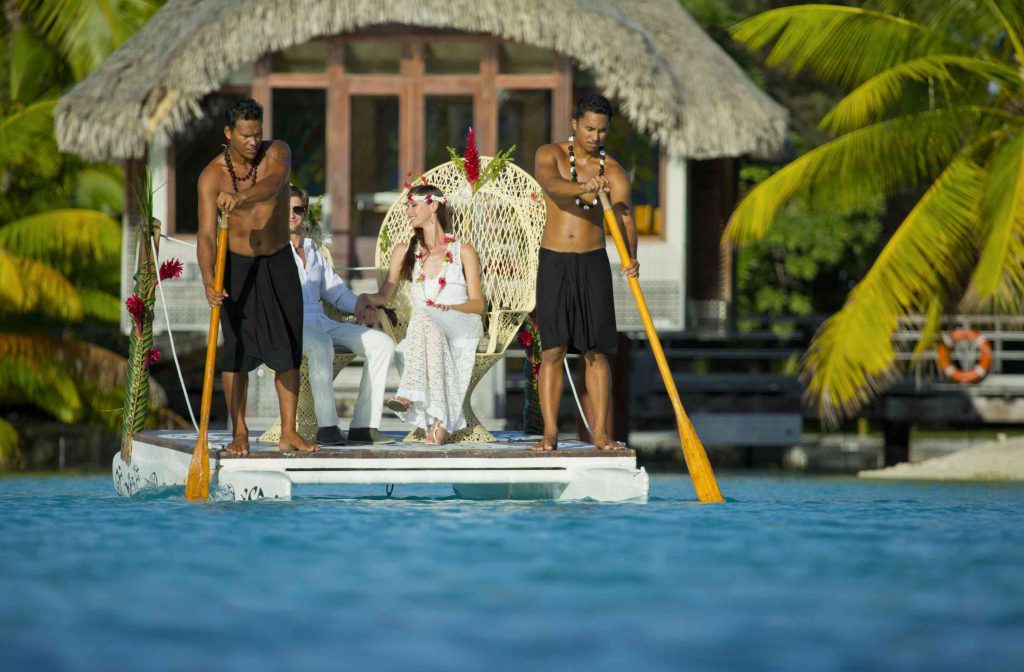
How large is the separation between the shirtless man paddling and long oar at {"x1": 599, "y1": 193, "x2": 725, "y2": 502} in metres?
1.54

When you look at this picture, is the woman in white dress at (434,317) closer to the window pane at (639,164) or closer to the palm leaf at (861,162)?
the palm leaf at (861,162)

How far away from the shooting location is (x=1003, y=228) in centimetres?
1355

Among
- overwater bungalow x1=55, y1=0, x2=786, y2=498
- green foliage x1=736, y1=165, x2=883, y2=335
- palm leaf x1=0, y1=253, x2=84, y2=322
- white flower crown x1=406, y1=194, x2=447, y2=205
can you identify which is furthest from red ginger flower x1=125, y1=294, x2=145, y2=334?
green foliage x1=736, y1=165, x2=883, y2=335

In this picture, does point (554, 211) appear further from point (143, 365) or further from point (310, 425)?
point (143, 365)

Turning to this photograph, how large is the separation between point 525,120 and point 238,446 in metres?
8.62

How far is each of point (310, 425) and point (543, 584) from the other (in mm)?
3575

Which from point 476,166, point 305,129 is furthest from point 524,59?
point 476,166

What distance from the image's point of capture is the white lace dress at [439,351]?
8359 millimetres

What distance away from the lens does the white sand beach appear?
48.2ft

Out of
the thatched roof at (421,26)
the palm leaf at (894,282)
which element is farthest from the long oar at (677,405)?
the palm leaf at (894,282)

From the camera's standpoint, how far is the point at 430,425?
845 centimetres

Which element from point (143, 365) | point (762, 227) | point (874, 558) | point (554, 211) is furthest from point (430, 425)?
point (762, 227)

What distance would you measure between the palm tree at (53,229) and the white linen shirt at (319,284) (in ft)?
22.7

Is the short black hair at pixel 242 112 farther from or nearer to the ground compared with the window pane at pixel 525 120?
nearer to the ground
